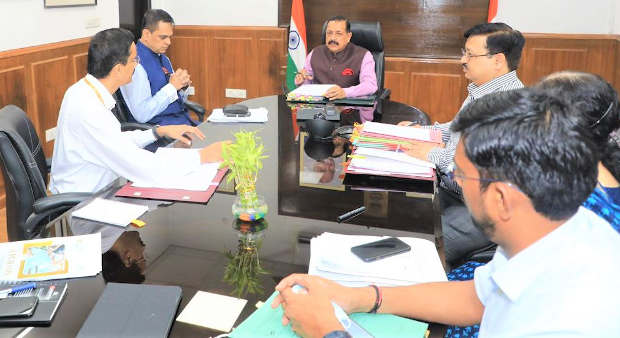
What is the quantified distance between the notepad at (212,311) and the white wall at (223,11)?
464 centimetres

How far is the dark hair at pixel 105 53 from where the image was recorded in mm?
2086

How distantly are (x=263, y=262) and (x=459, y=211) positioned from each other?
35.7 inches

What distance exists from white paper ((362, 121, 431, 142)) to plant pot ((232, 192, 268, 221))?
2.71 feet

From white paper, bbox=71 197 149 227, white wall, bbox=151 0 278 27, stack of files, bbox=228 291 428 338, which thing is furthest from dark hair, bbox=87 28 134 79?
white wall, bbox=151 0 278 27

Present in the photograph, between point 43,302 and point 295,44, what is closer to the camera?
point 43,302

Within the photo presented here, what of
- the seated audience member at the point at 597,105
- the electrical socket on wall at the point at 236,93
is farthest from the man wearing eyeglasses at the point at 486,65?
the electrical socket on wall at the point at 236,93

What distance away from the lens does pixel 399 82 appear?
16.9ft

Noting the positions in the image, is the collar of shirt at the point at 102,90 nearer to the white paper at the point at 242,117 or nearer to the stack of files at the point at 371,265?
the white paper at the point at 242,117

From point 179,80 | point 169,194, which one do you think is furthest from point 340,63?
point 169,194

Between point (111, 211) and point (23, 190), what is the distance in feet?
1.61

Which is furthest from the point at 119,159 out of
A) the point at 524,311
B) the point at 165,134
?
the point at 524,311

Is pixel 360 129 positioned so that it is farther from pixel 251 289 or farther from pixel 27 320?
pixel 27 320

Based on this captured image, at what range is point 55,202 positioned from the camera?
1774mm

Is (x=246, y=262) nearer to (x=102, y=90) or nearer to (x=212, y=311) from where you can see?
(x=212, y=311)
